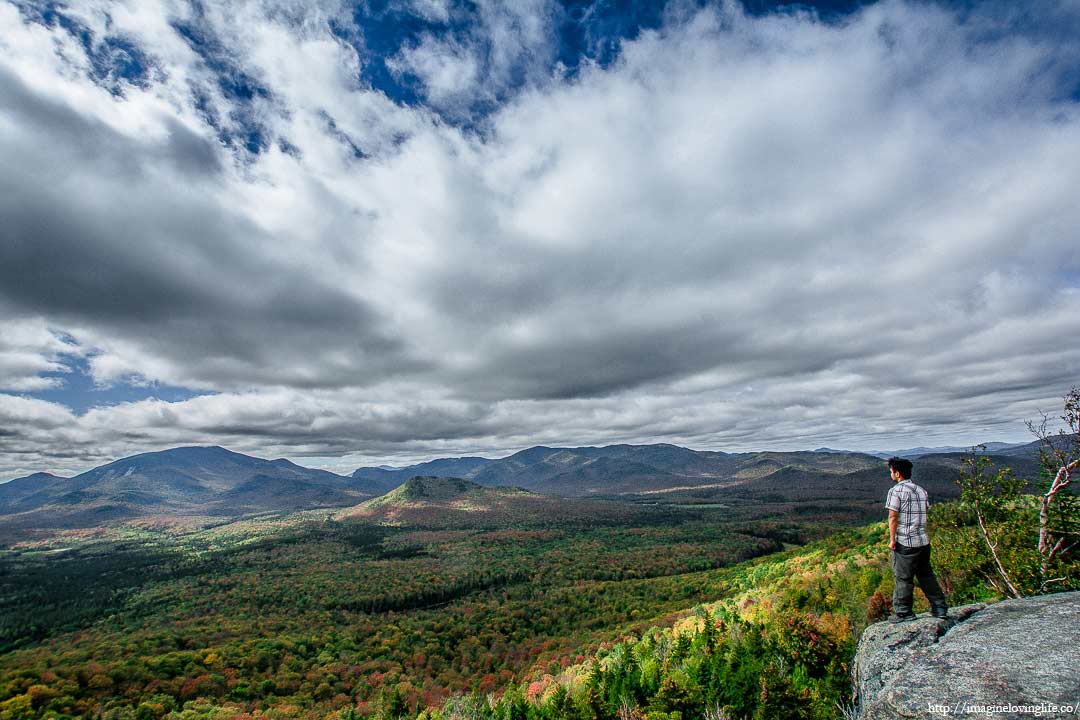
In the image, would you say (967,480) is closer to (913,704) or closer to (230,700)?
(913,704)

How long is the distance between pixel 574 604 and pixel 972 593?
72305 mm

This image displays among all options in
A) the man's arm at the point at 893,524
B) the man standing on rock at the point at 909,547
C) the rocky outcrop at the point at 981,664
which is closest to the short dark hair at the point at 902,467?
the man standing on rock at the point at 909,547

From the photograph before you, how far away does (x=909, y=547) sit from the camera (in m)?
9.00

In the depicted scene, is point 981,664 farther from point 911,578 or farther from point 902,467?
point 902,467

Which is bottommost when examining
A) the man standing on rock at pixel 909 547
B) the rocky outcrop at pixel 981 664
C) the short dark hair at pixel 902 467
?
the rocky outcrop at pixel 981 664

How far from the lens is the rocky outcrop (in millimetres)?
5578

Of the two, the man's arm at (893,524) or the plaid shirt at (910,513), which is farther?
the man's arm at (893,524)

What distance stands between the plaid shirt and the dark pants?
16 cm

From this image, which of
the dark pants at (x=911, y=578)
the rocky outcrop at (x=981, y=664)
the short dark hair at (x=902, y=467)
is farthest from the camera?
the short dark hair at (x=902, y=467)

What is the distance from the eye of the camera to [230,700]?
161 ft

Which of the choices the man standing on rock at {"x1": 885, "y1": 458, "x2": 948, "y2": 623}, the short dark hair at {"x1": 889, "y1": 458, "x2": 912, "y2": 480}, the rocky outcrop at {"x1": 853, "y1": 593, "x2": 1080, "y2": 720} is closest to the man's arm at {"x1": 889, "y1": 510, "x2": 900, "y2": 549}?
the man standing on rock at {"x1": 885, "y1": 458, "x2": 948, "y2": 623}

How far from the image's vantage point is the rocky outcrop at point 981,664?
5578 mm

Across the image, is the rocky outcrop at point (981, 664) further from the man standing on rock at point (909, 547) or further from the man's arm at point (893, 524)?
the man's arm at point (893, 524)

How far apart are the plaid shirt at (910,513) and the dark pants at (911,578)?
0.54 feet
